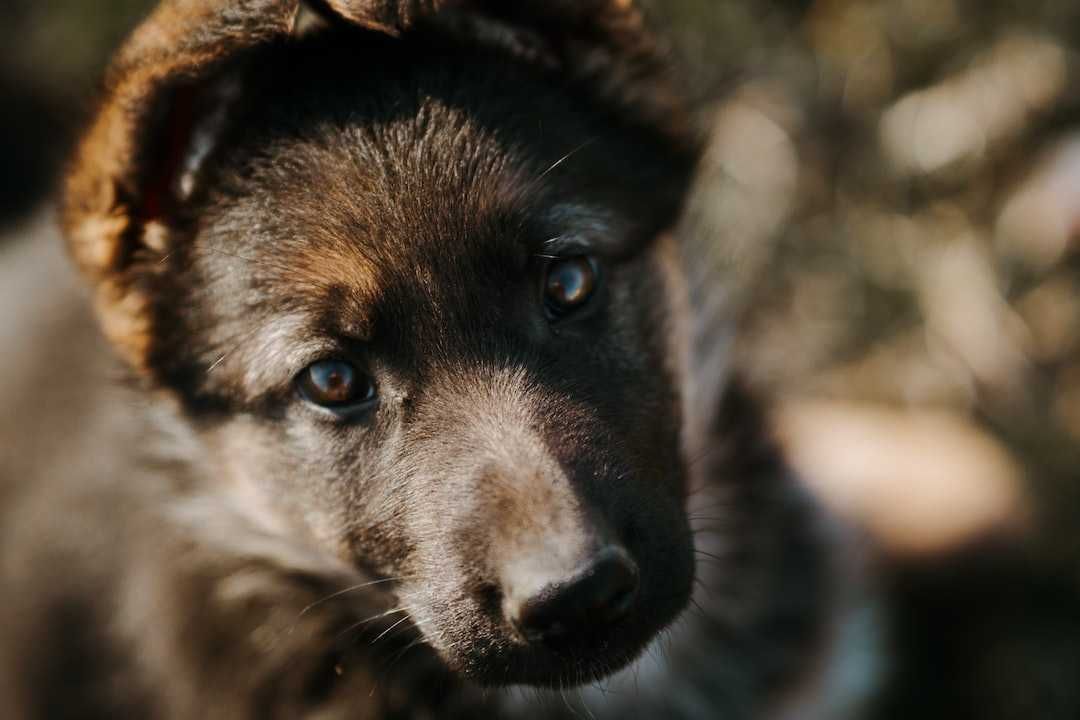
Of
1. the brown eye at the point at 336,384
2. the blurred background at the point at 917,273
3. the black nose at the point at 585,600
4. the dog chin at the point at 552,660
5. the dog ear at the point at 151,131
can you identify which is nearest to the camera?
the black nose at the point at 585,600

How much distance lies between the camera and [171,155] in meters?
2.41

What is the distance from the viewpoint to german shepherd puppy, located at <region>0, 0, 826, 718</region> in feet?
6.94

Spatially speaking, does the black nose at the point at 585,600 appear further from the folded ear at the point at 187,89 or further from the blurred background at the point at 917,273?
the blurred background at the point at 917,273

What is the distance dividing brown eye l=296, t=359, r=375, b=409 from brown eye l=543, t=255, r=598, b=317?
0.45 m

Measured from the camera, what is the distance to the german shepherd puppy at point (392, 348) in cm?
212

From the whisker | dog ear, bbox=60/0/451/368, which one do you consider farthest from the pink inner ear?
the whisker

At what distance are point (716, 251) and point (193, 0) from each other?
5.64ft

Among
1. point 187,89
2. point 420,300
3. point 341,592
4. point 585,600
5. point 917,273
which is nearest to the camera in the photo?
point 585,600

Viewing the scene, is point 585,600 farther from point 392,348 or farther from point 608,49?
point 608,49

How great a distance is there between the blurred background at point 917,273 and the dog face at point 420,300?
1.29 m

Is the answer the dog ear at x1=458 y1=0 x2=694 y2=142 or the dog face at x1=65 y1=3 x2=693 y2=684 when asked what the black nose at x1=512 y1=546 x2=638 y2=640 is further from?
the dog ear at x1=458 y1=0 x2=694 y2=142

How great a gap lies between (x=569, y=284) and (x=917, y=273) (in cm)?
255

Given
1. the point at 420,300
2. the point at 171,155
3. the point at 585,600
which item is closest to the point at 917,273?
the point at 420,300

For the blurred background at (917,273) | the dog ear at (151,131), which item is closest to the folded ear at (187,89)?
the dog ear at (151,131)
